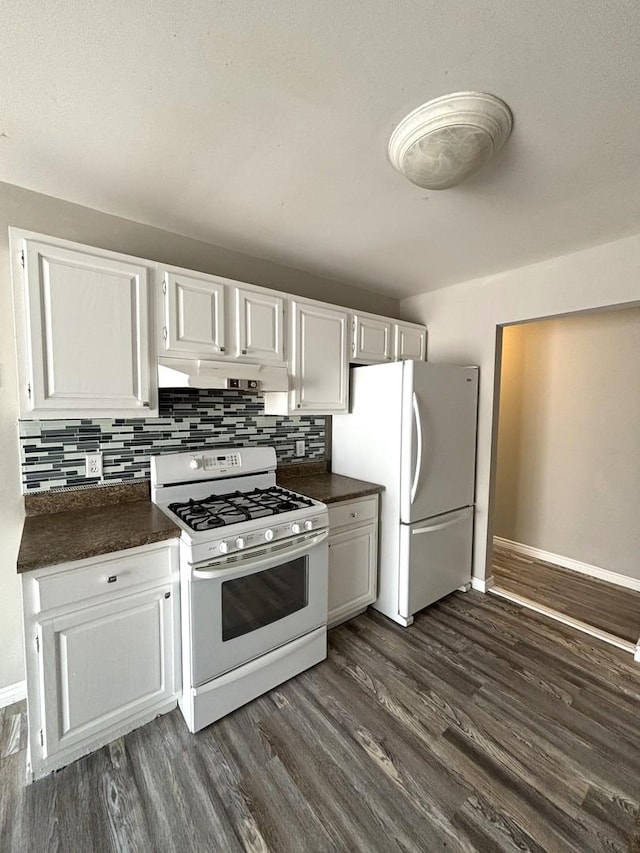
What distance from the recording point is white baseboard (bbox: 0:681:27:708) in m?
1.78

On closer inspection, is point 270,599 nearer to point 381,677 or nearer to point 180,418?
point 381,677

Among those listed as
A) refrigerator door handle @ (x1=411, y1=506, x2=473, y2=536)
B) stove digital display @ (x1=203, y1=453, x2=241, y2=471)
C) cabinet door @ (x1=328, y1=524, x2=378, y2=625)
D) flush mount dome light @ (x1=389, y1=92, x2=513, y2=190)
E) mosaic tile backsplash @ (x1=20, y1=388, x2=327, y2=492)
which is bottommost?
cabinet door @ (x1=328, y1=524, x2=378, y2=625)

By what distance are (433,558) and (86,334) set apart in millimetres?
2454

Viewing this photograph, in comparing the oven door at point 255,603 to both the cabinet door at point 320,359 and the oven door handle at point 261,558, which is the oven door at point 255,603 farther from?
the cabinet door at point 320,359

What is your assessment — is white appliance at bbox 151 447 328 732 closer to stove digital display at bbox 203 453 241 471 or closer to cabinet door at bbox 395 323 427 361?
stove digital display at bbox 203 453 241 471

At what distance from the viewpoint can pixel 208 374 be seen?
1.87 meters

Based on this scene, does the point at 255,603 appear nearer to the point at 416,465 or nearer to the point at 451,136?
the point at 416,465

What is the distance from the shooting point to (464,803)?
1.35m

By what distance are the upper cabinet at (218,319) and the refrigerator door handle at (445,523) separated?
1433 millimetres

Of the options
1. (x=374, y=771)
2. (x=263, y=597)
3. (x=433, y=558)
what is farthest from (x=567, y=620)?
(x=263, y=597)

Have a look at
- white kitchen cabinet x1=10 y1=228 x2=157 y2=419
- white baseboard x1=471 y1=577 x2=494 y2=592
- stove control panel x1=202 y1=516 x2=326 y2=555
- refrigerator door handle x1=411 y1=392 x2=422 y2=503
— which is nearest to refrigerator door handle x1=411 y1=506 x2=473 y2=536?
refrigerator door handle x1=411 y1=392 x2=422 y2=503

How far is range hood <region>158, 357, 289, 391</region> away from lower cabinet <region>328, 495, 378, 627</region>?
34.9 inches

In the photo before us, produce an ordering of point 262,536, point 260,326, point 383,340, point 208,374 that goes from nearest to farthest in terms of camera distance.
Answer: point 262,536
point 208,374
point 260,326
point 383,340

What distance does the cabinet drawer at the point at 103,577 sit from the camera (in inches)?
53.3
